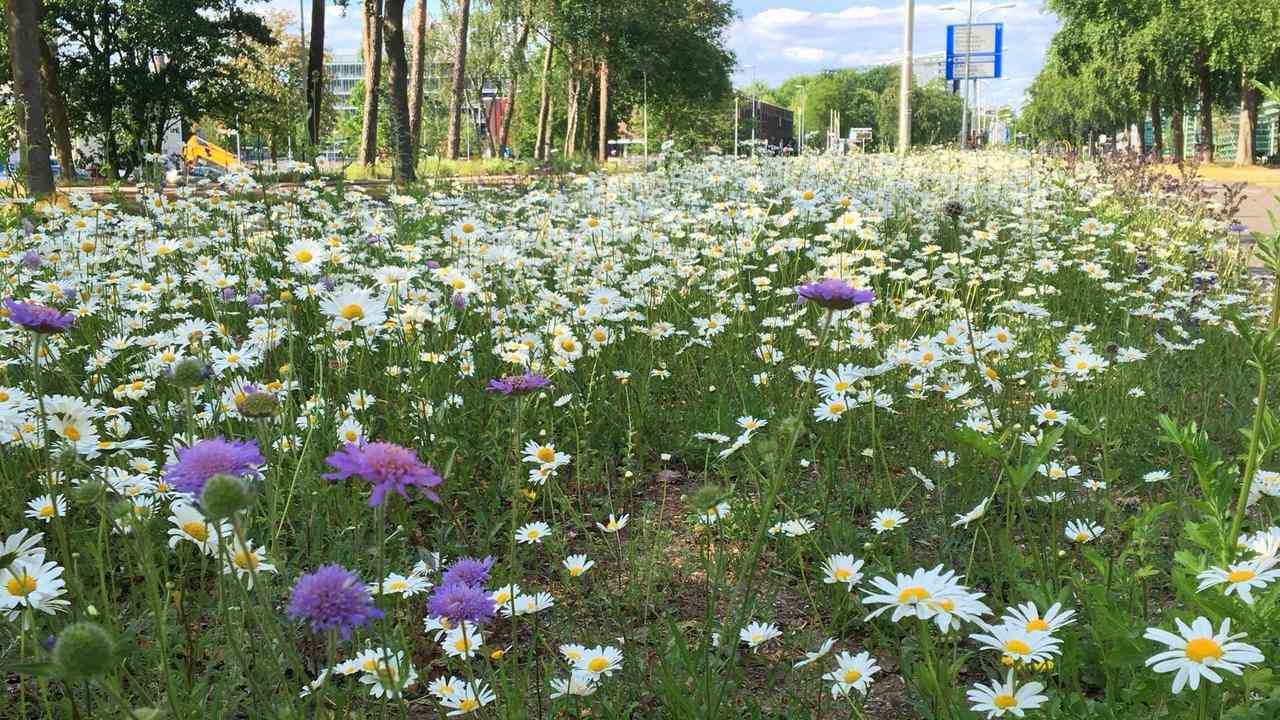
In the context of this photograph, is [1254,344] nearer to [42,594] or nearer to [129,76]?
[42,594]

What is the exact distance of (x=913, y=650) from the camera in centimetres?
203

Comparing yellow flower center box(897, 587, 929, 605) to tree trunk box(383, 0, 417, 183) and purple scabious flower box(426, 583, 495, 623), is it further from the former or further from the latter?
tree trunk box(383, 0, 417, 183)

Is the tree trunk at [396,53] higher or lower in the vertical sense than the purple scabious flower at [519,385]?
higher

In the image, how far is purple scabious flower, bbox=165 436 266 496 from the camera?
115 cm

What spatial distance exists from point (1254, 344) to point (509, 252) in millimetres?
3046

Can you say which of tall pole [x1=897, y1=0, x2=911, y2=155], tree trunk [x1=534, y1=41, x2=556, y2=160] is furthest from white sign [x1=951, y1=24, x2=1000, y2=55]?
tall pole [x1=897, y1=0, x2=911, y2=155]

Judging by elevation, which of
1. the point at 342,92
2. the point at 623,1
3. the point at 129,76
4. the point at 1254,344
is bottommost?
the point at 1254,344

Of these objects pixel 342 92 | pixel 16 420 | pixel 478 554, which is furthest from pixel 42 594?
pixel 342 92

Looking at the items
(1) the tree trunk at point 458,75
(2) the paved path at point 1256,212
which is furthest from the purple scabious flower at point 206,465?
(1) the tree trunk at point 458,75

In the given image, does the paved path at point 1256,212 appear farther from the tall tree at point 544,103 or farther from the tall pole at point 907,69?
the tall tree at point 544,103

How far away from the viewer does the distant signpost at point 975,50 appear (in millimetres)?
33938

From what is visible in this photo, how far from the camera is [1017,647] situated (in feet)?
4.34

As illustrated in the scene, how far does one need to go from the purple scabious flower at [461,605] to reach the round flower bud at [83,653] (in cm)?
43

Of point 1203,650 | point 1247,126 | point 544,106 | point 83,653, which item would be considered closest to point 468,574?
point 83,653
